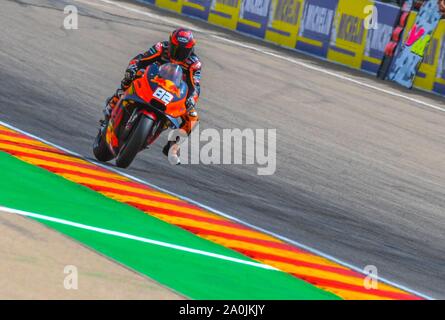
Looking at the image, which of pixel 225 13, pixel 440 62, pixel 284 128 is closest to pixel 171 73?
pixel 284 128

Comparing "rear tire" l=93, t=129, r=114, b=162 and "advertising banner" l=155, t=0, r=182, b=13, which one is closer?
"rear tire" l=93, t=129, r=114, b=162

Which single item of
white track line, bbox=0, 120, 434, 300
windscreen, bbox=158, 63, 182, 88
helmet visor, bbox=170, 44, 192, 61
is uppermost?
helmet visor, bbox=170, 44, 192, 61

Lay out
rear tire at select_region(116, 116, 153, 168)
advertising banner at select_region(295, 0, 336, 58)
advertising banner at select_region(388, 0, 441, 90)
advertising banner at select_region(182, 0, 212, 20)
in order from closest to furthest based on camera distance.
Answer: rear tire at select_region(116, 116, 153, 168) → advertising banner at select_region(388, 0, 441, 90) → advertising banner at select_region(295, 0, 336, 58) → advertising banner at select_region(182, 0, 212, 20)

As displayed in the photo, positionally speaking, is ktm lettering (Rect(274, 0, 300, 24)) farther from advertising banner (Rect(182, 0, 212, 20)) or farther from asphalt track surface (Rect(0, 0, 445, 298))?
advertising banner (Rect(182, 0, 212, 20))

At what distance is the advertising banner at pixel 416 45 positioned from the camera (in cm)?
2191

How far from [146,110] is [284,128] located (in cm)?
583

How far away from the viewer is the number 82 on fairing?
11.0 meters

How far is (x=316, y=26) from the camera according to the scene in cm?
2419

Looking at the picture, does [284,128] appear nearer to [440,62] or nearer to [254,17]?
[440,62]

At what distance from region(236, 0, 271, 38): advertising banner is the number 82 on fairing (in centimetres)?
1451

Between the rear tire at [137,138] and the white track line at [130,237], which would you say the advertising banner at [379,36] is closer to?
the rear tire at [137,138]

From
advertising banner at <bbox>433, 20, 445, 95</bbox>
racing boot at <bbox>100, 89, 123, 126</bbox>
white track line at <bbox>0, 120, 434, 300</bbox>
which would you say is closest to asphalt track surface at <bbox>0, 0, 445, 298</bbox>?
white track line at <bbox>0, 120, 434, 300</bbox>

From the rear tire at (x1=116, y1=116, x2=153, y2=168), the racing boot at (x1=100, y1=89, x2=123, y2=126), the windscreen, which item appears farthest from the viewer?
the racing boot at (x1=100, y1=89, x2=123, y2=126)

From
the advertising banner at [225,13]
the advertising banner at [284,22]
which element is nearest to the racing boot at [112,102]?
the advertising banner at [284,22]
